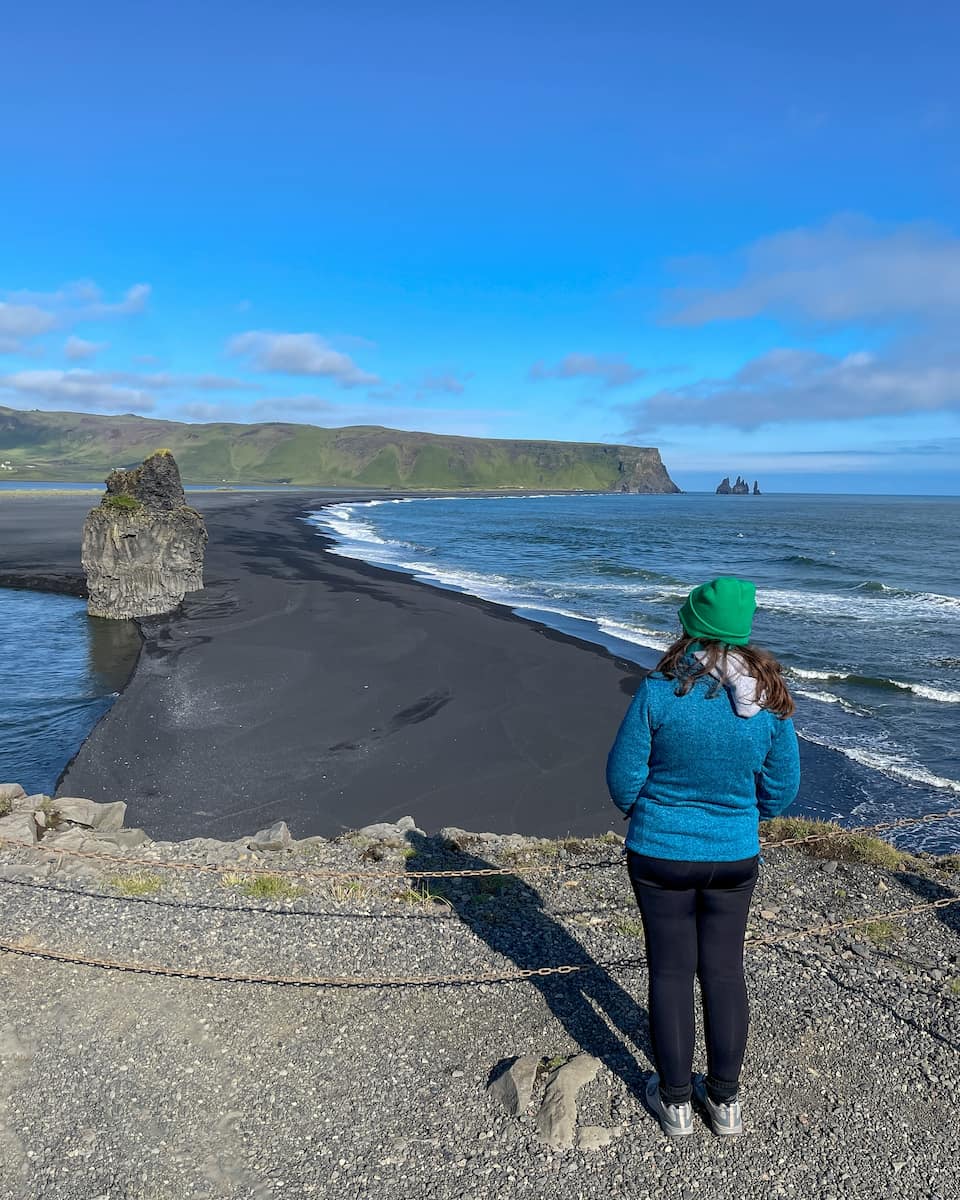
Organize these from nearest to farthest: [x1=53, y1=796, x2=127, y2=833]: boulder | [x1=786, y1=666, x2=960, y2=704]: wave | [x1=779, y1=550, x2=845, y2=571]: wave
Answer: [x1=53, y1=796, x2=127, y2=833]: boulder < [x1=786, y1=666, x2=960, y2=704]: wave < [x1=779, y1=550, x2=845, y2=571]: wave

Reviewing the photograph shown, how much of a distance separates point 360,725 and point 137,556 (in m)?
16.3

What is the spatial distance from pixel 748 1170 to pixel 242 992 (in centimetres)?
351

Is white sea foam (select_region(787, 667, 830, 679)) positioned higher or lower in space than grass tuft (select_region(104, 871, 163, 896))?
lower

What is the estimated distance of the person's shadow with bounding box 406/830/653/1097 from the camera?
4.63m

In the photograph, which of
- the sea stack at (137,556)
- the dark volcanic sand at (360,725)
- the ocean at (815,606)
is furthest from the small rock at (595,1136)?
the sea stack at (137,556)

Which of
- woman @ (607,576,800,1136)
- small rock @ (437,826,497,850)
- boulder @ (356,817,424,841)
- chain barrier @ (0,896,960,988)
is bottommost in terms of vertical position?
boulder @ (356,817,424,841)

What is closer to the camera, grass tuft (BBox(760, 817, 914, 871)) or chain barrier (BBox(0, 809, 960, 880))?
chain barrier (BBox(0, 809, 960, 880))

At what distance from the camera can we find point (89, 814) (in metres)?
9.20

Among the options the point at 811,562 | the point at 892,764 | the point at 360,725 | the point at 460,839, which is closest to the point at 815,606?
the point at 892,764

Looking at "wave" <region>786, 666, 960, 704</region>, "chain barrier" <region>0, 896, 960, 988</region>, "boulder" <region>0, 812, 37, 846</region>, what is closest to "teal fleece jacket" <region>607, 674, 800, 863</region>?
"chain barrier" <region>0, 896, 960, 988</region>

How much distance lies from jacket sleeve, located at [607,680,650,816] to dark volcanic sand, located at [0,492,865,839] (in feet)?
28.9

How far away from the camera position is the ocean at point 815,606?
15.0m

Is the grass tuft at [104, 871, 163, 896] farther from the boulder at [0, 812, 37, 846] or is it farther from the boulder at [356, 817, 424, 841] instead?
the boulder at [356, 817, 424, 841]

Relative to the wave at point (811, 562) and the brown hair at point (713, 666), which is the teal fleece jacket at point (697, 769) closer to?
the brown hair at point (713, 666)
